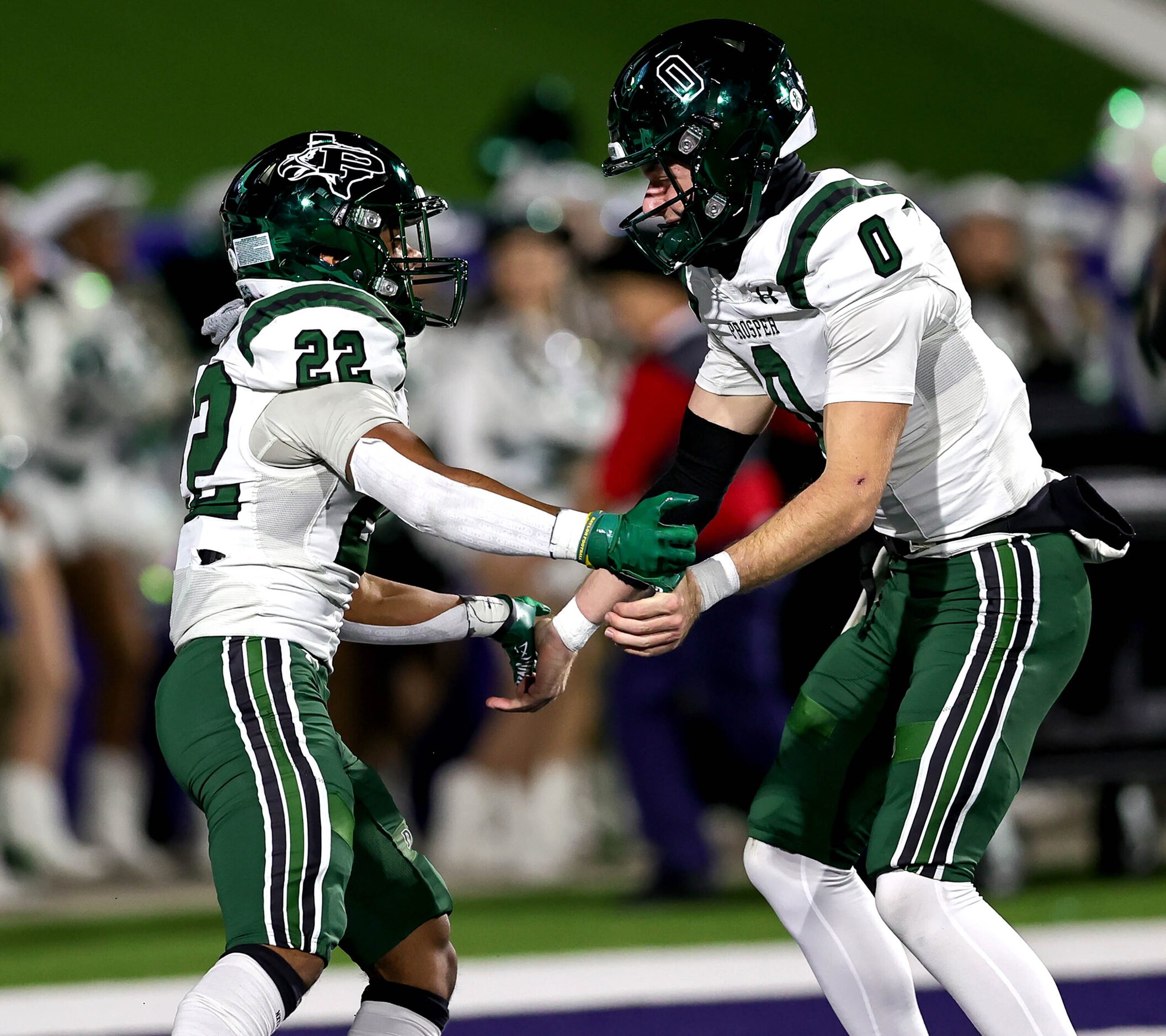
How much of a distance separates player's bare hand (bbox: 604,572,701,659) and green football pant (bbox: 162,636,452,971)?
0.46 m

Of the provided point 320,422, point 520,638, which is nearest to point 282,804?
point 320,422

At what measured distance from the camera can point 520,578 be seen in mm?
5898

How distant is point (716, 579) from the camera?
2789mm

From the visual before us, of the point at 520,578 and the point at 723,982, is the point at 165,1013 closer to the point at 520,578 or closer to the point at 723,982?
the point at 723,982

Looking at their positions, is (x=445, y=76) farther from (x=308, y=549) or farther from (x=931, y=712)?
(x=931, y=712)

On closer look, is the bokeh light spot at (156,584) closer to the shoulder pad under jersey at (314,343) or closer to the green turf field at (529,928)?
the green turf field at (529,928)

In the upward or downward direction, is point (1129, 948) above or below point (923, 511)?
below

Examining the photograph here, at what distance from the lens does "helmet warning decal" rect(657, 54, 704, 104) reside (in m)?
2.85

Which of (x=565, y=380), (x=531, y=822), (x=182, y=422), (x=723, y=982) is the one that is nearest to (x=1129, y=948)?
(x=723, y=982)

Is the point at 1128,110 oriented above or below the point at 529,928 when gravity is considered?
above

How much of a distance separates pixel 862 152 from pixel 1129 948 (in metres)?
10.1

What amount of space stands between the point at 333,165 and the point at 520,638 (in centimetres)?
83

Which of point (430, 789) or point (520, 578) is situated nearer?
point (520, 578)

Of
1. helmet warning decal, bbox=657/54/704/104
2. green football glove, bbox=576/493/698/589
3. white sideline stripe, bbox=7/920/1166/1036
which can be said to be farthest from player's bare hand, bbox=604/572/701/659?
white sideline stripe, bbox=7/920/1166/1036
